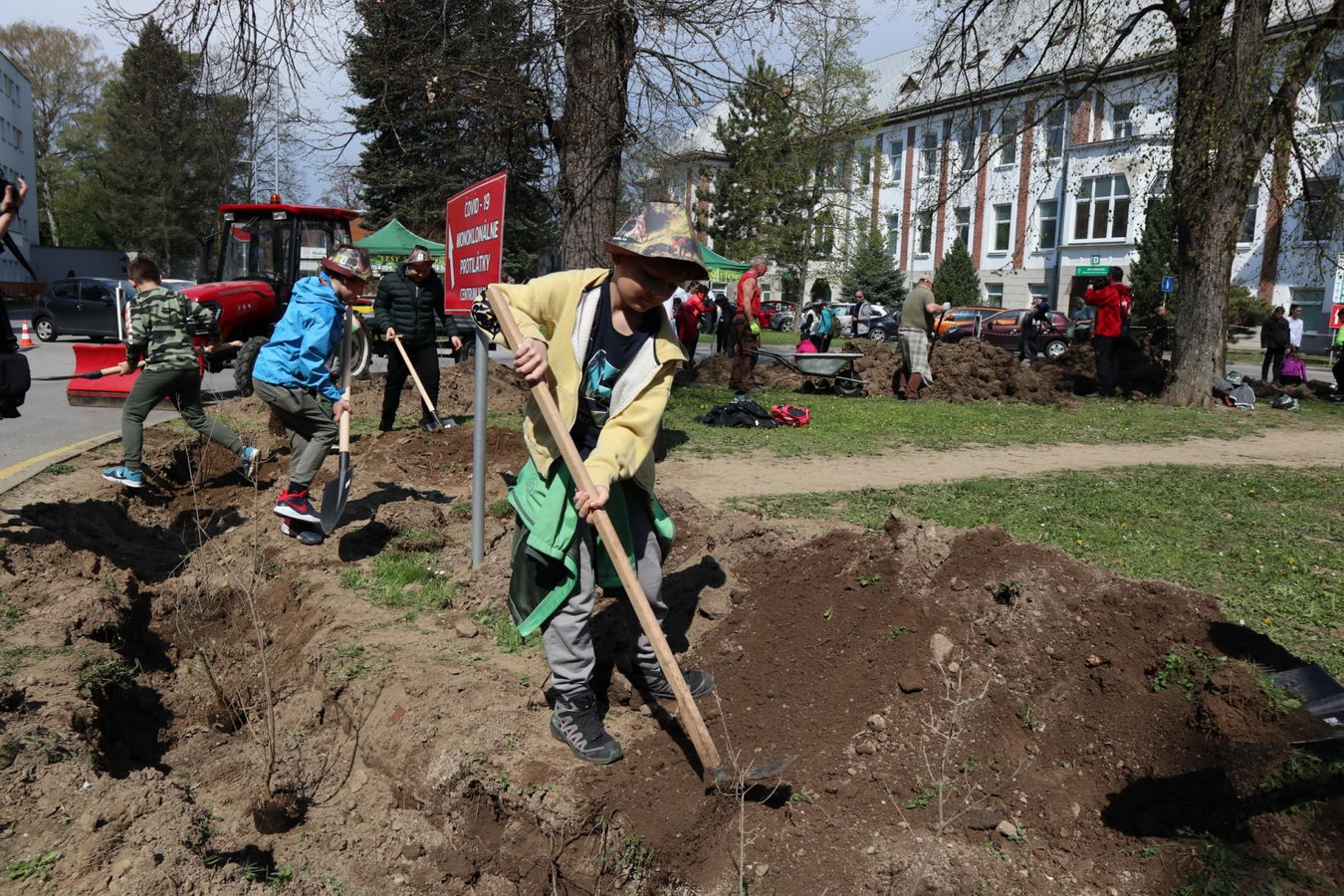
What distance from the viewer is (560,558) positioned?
340 centimetres

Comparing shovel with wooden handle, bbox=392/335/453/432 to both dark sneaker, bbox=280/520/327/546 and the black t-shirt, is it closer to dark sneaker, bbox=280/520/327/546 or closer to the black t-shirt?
dark sneaker, bbox=280/520/327/546

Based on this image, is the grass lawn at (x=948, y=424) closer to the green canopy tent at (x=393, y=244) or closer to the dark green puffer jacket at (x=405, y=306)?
the dark green puffer jacket at (x=405, y=306)

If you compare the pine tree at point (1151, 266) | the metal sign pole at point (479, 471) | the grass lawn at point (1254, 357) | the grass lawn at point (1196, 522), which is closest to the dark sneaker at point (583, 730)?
the metal sign pole at point (479, 471)

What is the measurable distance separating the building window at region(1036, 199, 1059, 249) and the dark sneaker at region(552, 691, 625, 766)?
153ft

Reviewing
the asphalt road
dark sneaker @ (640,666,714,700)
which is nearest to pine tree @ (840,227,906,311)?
the asphalt road

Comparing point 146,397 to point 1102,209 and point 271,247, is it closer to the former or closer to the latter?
point 271,247

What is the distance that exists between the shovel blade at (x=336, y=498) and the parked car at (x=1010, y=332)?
83.1 ft

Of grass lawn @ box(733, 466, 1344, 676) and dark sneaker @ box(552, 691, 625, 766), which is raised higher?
grass lawn @ box(733, 466, 1344, 676)

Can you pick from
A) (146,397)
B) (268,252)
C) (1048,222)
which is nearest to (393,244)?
(268,252)

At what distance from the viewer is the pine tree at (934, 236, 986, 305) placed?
46.2 m

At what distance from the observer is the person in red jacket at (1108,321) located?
1474cm

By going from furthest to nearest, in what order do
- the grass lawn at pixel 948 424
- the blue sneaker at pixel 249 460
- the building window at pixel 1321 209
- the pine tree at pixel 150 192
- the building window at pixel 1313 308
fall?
the pine tree at pixel 150 192, the building window at pixel 1313 308, the building window at pixel 1321 209, the grass lawn at pixel 948 424, the blue sneaker at pixel 249 460

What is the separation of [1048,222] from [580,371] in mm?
47263

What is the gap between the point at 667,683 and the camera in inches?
153
